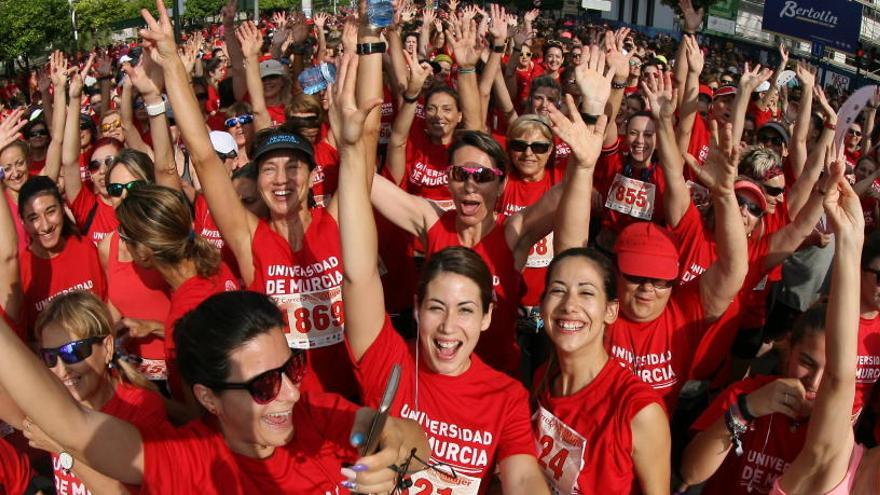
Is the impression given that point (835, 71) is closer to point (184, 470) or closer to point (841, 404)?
point (841, 404)

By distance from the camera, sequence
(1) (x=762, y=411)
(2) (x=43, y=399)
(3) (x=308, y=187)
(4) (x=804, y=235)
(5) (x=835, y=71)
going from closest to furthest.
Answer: (2) (x=43, y=399) → (1) (x=762, y=411) → (3) (x=308, y=187) → (4) (x=804, y=235) → (5) (x=835, y=71)

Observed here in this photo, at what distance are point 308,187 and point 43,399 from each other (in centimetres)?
187

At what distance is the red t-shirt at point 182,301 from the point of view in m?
2.96

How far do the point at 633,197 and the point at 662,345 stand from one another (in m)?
1.92

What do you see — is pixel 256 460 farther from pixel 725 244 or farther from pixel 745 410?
pixel 725 244

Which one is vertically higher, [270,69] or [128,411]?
[270,69]

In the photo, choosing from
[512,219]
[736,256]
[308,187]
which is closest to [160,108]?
[308,187]

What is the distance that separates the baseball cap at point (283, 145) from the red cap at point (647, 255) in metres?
1.55

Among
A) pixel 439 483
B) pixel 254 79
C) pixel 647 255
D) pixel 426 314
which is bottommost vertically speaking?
pixel 439 483

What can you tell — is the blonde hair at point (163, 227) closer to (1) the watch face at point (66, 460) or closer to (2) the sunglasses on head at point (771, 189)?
(1) the watch face at point (66, 460)

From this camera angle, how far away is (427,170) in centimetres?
539

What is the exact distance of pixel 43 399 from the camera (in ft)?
5.98

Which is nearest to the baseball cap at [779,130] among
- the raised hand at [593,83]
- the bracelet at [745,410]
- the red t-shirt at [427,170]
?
the red t-shirt at [427,170]

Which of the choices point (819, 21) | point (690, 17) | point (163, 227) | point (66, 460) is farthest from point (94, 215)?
point (819, 21)
